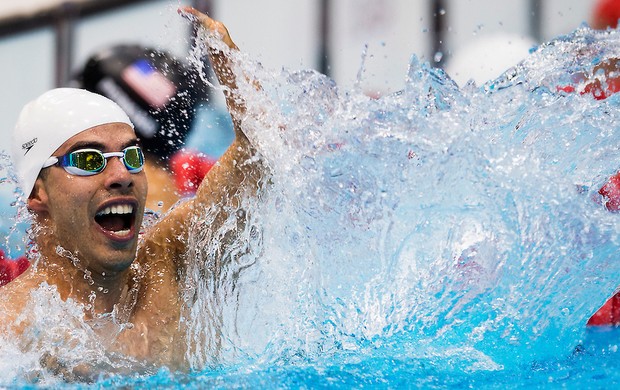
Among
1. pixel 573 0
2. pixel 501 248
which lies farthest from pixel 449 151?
pixel 573 0

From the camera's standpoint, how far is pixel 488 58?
3.56 metres

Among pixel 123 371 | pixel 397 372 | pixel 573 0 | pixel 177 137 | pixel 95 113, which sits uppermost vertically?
pixel 573 0

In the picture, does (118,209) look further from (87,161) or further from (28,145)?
(28,145)

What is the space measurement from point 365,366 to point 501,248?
15.4 inches

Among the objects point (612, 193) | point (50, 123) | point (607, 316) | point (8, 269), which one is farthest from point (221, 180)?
point (607, 316)

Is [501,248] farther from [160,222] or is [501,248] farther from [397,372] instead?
[160,222]

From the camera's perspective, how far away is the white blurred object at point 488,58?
349 cm

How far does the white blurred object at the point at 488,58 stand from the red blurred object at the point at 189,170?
45.3 inches

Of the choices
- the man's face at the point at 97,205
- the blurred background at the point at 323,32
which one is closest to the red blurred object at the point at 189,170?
the blurred background at the point at 323,32

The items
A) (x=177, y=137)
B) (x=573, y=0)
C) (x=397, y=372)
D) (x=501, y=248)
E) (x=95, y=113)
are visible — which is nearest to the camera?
(x=397, y=372)

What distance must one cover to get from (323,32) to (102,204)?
332 centimetres

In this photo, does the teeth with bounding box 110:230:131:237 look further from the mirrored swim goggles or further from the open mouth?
the mirrored swim goggles

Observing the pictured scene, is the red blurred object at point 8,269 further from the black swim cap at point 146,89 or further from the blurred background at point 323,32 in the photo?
the blurred background at point 323,32

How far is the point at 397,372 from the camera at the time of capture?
1581 mm
